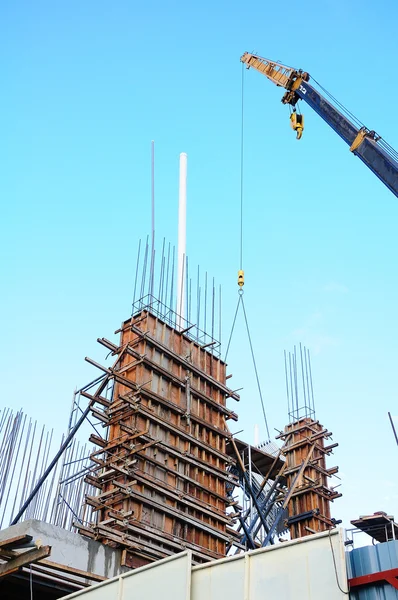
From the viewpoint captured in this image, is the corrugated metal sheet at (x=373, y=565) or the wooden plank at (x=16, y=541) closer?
the corrugated metal sheet at (x=373, y=565)

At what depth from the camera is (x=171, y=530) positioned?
2408cm

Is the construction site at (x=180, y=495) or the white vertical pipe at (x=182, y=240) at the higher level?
the white vertical pipe at (x=182, y=240)

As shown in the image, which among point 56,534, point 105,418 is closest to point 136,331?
point 105,418

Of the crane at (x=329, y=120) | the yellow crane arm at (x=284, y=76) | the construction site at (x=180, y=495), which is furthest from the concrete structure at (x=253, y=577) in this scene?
the yellow crane arm at (x=284, y=76)

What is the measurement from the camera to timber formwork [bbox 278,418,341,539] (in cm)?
3103

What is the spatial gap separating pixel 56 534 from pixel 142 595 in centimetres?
411

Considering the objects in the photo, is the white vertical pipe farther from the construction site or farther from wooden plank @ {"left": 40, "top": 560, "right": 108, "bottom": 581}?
wooden plank @ {"left": 40, "top": 560, "right": 108, "bottom": 581}

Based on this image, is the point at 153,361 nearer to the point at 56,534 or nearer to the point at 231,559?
the point at 56,534

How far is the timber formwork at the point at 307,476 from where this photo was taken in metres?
31.0

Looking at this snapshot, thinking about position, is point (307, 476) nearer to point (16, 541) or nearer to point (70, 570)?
point (70, 570)

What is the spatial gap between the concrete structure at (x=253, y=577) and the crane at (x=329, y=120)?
13698 mm

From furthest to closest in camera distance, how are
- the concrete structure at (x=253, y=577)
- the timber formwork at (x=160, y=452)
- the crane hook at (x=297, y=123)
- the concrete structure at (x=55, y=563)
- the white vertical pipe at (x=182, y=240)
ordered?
the white vertical pipe at (x=182, y=240)
the crane hook at (x=297, y=123)
the timber formwork at (x=160, y=452)
the concrete structure at (x=55, y=563)
the concrete structure at (x=253, y=577)

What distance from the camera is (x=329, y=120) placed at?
2886 centimetres

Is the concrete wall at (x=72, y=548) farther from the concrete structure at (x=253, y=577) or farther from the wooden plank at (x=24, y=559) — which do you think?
the concrete structure at (x=253, y=577)
